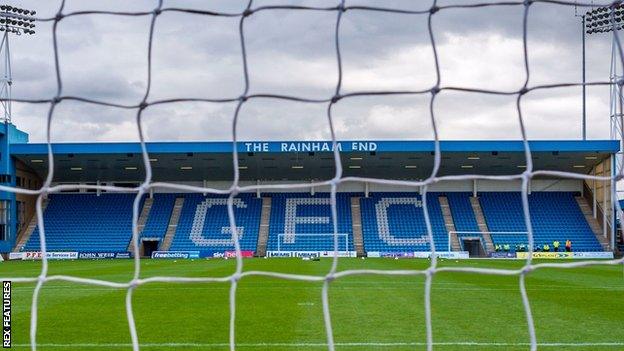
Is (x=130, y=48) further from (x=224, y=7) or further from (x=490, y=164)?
(x=490, y=164)

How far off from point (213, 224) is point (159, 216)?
279cm

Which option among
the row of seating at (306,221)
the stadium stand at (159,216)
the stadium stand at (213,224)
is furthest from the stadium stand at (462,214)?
the stadium stand at (159,216)

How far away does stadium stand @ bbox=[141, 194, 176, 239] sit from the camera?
34.6 m

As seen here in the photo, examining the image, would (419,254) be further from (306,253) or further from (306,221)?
(306,221)

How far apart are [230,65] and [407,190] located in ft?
109

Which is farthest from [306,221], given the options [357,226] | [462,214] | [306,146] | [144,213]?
[144,213]

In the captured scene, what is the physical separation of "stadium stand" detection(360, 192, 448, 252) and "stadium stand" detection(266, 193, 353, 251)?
1.01m

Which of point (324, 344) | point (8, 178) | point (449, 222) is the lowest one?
point (449, 222)

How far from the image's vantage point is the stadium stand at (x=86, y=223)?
3266 centimetres

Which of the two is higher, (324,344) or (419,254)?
(324,344)

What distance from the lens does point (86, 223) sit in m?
33.9

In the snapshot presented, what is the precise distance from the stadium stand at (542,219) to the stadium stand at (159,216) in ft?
49.1

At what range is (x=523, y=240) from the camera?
33.2 meters

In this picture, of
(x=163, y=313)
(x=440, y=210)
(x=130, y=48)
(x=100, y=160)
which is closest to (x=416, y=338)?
(x=163, y=313)
